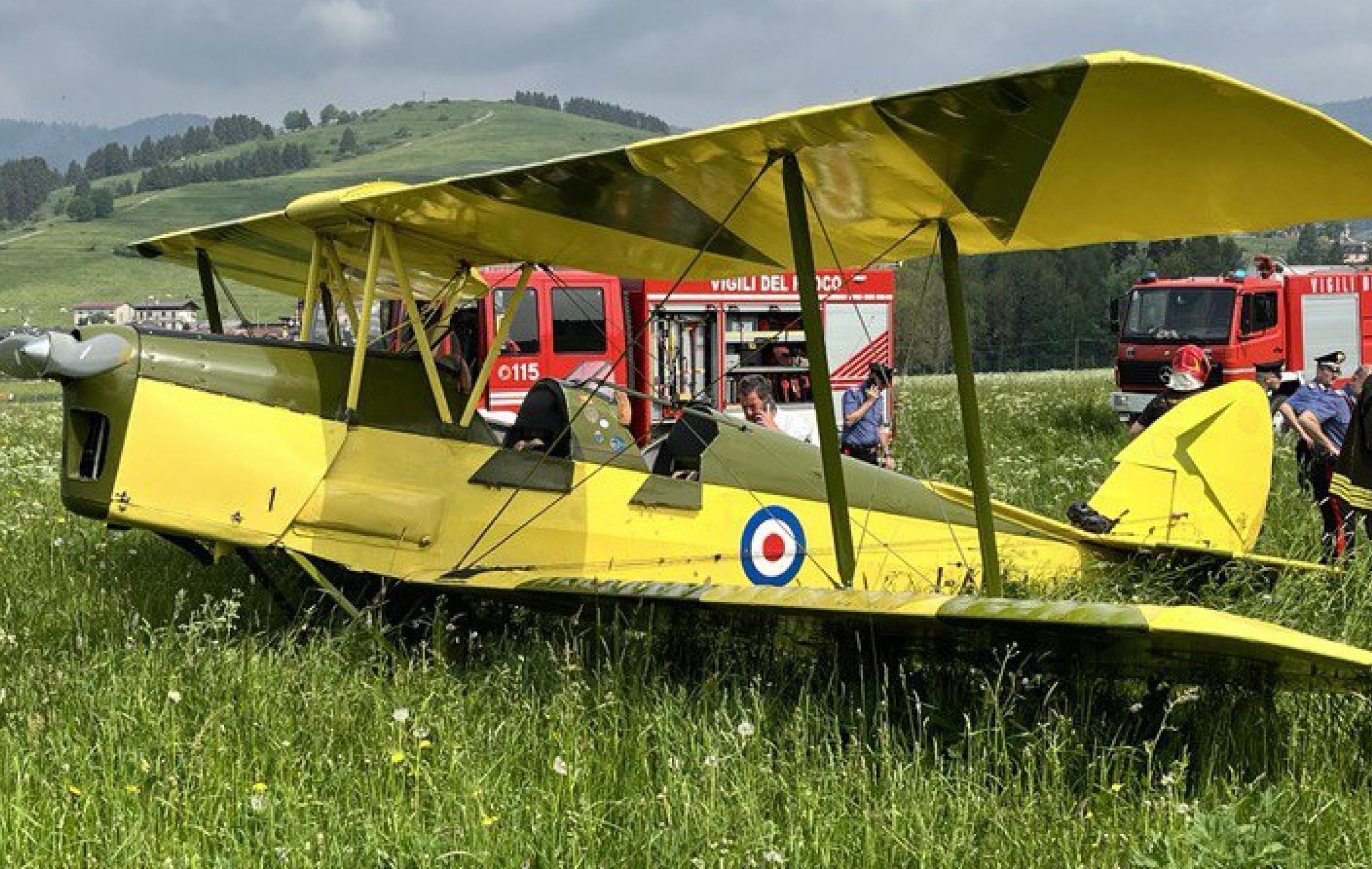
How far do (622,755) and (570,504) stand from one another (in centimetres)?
199

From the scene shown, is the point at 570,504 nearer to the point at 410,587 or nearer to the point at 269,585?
the point at 410,587

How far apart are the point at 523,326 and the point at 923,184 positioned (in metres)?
10.5

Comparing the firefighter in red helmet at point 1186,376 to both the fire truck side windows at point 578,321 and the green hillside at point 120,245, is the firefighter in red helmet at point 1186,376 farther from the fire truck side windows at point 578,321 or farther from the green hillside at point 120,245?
the green hillside at point 120,245

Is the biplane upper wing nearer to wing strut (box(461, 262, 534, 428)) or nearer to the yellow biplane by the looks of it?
the yellow biplane

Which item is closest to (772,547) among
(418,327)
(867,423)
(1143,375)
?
(418,327)

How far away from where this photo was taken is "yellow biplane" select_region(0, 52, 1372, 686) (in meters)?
3.80

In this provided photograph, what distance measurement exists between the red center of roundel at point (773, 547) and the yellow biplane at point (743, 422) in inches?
0.9

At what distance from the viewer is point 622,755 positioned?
3.93 m

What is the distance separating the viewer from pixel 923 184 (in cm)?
484

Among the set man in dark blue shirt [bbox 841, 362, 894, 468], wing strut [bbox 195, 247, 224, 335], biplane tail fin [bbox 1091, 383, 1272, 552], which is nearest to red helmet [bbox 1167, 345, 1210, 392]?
biplane tail fin [bbox 1091, 383, 1272, 552]

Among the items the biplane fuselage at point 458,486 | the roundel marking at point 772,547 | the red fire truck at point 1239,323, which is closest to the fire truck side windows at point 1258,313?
the red fire truck at point 1239,323

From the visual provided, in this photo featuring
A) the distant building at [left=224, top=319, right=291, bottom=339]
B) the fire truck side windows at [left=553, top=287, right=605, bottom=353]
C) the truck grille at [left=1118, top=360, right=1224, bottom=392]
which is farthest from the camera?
the truck grille at [left=1118, top=360, right=1224, bottom=392]

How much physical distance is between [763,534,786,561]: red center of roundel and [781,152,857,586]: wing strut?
1384mm

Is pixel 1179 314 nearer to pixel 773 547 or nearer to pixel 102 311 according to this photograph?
pixel 773 547
